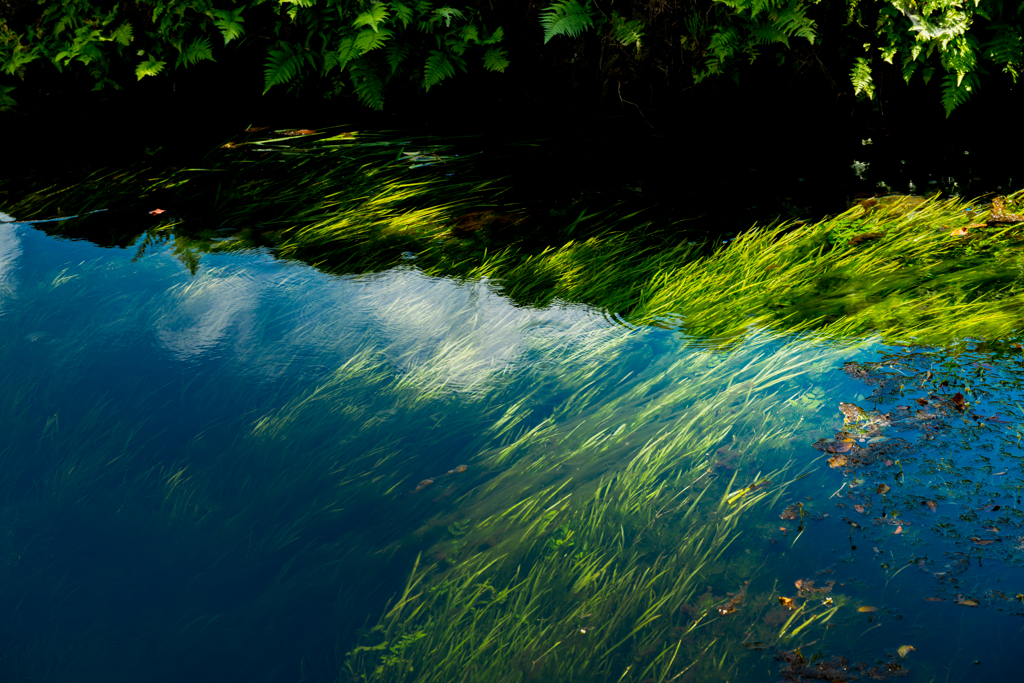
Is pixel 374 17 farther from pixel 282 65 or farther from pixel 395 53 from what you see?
pixel 282 65

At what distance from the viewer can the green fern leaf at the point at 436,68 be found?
6.12 metres

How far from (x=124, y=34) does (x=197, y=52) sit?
0.65m

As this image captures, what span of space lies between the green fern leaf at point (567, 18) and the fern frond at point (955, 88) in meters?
2.87

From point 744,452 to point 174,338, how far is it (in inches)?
122

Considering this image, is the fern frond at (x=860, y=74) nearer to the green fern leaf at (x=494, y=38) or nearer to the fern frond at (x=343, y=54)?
the green fern leaf at (x=494, y=38)

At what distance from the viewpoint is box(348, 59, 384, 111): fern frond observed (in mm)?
6246

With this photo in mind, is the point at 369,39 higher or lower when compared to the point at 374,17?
lower

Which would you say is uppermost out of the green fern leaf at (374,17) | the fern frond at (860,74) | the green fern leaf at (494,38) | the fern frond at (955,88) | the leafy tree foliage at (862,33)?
the green fern leaf at (374,17)

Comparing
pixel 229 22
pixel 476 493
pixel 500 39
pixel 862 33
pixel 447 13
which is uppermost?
pixel 229 22

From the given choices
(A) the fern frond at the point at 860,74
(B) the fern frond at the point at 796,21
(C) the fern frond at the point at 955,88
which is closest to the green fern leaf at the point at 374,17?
(B) the fern frond at the point at 796,21

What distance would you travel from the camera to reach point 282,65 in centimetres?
616

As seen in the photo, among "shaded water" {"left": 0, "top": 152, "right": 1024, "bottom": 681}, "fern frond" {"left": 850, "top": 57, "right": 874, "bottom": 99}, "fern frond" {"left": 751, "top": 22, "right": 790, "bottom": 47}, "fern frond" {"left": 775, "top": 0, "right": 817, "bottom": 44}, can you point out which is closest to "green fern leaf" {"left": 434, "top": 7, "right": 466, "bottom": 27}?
"fern frond" {"left": 751, "top": 22, "right": 790, "bottom": 47}

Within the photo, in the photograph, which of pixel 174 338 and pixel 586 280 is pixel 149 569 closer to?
pixel 174 338

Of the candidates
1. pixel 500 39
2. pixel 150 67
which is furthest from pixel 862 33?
pixel 150 67
